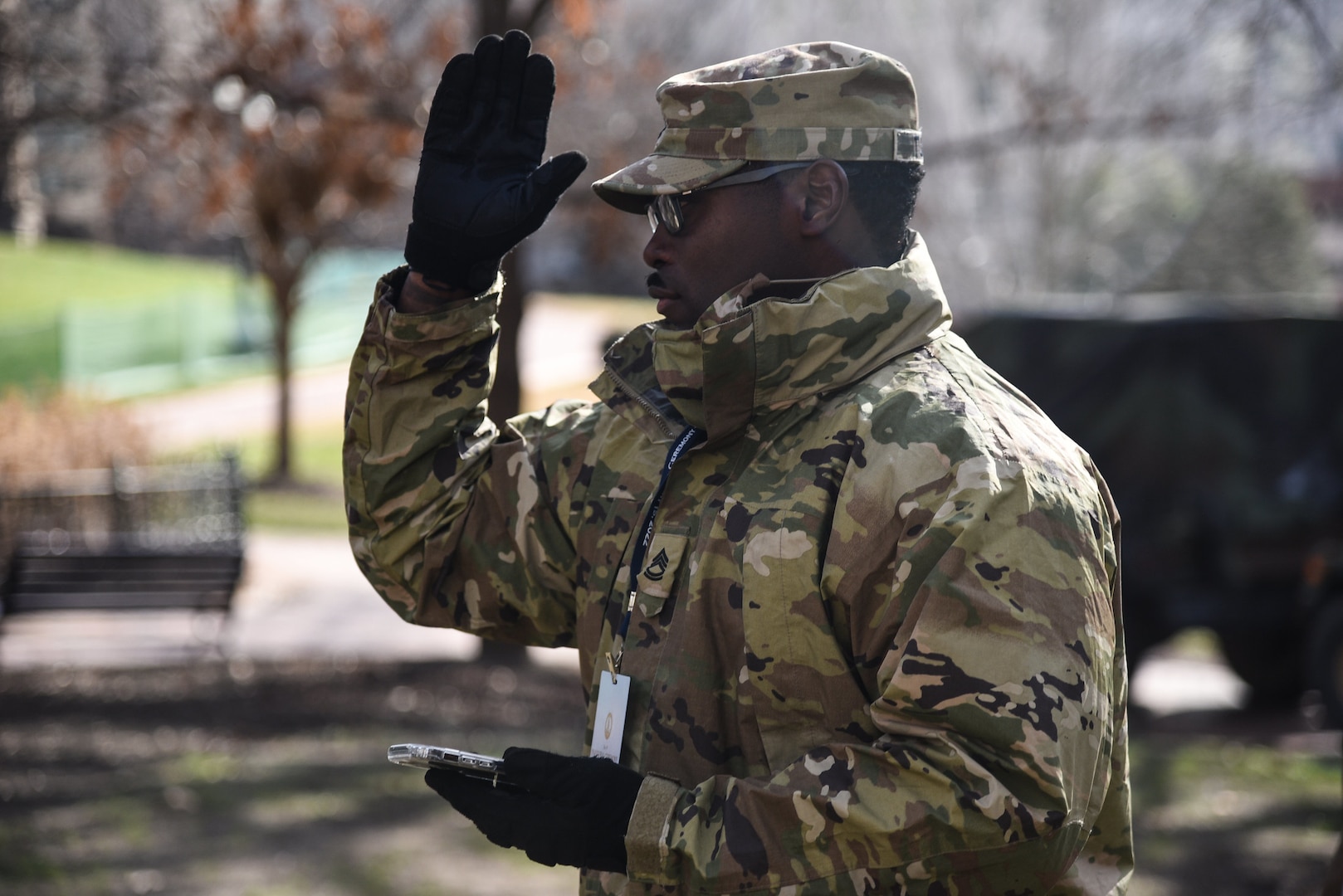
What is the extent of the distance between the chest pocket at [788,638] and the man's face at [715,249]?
0.40m

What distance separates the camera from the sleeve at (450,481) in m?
2.40

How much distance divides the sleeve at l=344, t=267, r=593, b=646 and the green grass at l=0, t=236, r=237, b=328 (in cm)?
3233

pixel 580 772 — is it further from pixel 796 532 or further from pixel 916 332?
pixel 916 332

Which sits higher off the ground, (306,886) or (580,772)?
(580,772)

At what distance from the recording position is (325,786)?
5.80m

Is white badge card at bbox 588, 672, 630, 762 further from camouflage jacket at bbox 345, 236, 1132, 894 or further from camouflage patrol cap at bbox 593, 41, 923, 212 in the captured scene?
camouflage patrol cap at bbox 593, 41, 923, 212

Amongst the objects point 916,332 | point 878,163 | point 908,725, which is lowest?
point 908,725

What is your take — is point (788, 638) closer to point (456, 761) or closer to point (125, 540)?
point (456, 761)

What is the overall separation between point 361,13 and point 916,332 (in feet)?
25.1

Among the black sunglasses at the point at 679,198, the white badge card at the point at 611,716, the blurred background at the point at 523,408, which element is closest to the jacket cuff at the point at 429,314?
the black sunglasses at the point at 679,198

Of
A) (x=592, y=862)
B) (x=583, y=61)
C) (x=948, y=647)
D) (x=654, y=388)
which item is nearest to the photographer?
(x=948, y=647)

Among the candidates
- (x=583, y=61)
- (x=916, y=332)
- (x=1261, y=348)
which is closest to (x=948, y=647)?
(x=916, y=332)

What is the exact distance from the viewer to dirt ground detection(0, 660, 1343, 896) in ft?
15.8

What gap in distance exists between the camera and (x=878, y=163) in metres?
2.06
